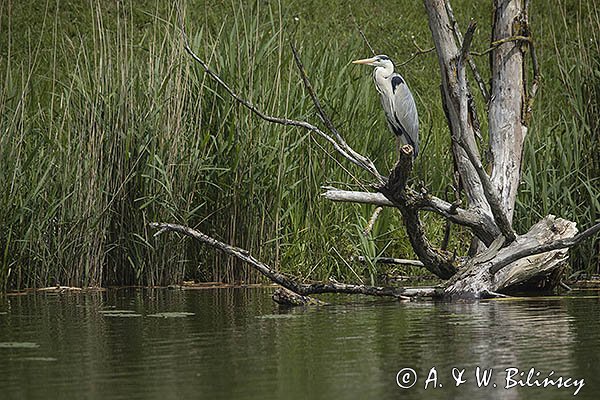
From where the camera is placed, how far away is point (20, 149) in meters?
7.90

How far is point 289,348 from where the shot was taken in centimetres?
514

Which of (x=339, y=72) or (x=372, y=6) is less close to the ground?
(x=372, y=6)

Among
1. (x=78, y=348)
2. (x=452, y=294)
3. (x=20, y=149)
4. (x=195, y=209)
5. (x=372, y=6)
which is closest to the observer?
(x=78, y=348)

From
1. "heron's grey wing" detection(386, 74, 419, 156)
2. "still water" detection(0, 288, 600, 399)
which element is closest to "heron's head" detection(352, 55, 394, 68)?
"heron's grey wing" detection(386, 74, 419, 156)

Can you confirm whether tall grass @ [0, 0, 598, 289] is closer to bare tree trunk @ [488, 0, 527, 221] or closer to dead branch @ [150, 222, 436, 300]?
bare tree trunk @ [488, 0, 527, 221]

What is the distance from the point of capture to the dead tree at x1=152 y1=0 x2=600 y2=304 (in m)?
7.00

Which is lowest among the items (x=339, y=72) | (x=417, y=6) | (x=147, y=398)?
(x=147, y=398)

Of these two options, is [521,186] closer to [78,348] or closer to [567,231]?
[567,231]

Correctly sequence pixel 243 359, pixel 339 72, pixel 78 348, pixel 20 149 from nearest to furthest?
pixel 243 359
pixel 78 348
pixel 20 149
pixel 339 72

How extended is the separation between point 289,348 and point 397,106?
15.0 feet

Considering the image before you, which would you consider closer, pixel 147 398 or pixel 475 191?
pixel 147 398

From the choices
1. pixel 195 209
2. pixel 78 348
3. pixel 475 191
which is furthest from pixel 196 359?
pixel 195 209

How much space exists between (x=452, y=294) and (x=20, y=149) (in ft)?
9.46

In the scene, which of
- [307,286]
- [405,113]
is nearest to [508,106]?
[307,286]
